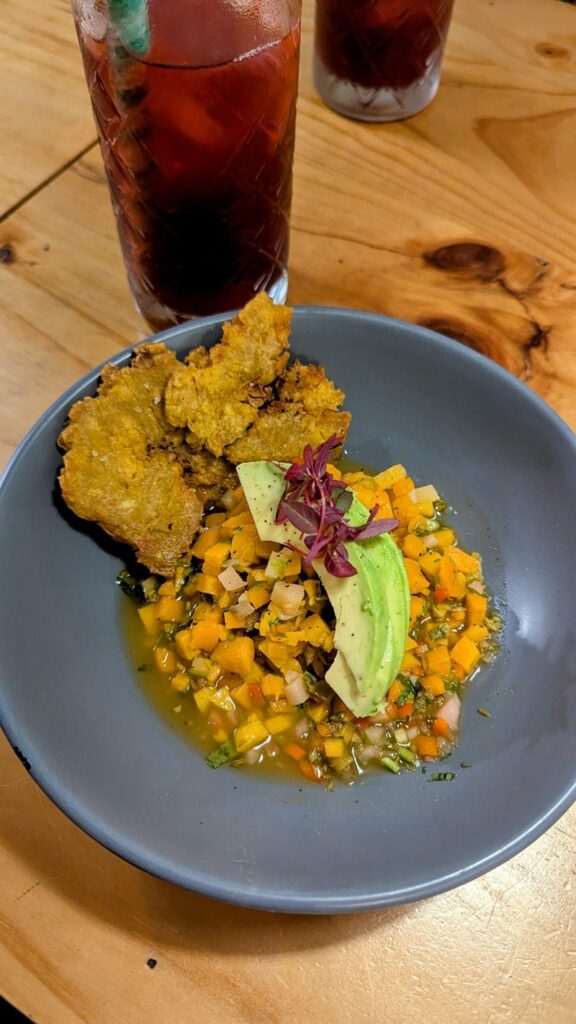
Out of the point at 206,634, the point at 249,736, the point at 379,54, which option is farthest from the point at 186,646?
the point at 379,54

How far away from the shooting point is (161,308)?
4.54ft

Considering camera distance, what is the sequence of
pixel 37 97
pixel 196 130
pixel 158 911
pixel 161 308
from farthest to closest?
1. pixel 37 97
2. pixel 161 308
3. pixel 196 130
4. pixel 158 911

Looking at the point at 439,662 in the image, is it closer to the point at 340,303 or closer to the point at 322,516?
the point at 322,516

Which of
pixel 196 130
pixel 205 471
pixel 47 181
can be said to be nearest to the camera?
pixel 196 130

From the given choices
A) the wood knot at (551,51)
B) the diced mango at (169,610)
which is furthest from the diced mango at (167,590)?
the wood knot at (551,51)

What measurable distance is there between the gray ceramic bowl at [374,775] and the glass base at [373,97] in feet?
2.38

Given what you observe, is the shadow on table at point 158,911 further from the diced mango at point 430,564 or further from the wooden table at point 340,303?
the diced mango at point 430,564

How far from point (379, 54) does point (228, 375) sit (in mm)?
856

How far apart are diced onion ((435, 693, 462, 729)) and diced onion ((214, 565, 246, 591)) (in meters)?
0.31

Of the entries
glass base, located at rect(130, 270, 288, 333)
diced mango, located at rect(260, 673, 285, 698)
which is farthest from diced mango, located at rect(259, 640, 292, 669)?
glass base, located at rect(130, 270, 288, 333)

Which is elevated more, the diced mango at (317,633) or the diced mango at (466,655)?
the diced mango at (317,633)

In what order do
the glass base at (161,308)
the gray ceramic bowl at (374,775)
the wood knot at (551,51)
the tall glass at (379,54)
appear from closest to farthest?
the gray ceramic bowl at (374,775)
the glass base at (161,308)
the tall glass at (379,54)
the wood knot at (551,51)

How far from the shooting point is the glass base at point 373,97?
1.67 m

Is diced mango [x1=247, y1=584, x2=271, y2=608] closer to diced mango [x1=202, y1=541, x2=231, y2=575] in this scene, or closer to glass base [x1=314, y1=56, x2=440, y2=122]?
diced mango [x1=202, y1=541, x2=231, y2=575]
